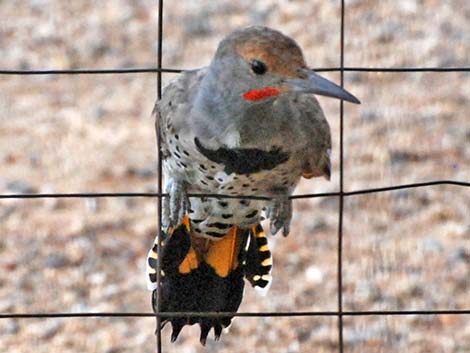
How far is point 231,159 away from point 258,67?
1.02ft

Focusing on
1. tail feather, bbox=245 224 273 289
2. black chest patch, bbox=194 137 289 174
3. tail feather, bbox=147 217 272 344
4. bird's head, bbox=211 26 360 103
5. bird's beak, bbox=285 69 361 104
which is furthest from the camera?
tail feather, bbox=245 224 273 289

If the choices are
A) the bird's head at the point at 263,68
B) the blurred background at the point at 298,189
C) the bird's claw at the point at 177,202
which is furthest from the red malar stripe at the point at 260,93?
the blurred background at the point at 298,189

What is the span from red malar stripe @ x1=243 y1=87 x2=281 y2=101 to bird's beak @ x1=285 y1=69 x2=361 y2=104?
0.07m

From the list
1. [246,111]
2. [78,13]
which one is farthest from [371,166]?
[246,111]

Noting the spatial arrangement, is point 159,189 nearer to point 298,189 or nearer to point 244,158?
point 244,158

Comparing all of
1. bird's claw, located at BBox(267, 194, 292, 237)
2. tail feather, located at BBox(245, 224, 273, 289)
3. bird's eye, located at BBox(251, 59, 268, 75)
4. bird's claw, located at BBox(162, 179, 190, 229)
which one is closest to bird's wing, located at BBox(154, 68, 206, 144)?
bird's claw, located at BBox(162, 179, 190, 229)

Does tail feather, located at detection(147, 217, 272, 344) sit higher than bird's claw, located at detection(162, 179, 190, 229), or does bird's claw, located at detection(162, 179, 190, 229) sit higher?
bird's claw, located at detection(162, 179, 190, 229)

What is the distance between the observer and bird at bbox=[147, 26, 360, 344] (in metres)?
3.33

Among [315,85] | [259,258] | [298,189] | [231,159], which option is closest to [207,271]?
[259,258]

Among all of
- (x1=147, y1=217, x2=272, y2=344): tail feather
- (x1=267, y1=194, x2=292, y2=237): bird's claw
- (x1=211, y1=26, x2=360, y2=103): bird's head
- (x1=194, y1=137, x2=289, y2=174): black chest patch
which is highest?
(x1=211, y1=26, x2=360, y2=103): bird's head

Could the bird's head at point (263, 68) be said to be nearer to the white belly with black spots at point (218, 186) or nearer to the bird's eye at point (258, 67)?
the bird's eye at point (258, 67)

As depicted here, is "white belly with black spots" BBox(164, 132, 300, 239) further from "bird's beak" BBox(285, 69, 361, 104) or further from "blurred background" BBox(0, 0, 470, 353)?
"blurred background" BBox(0, 0, 470, 353)

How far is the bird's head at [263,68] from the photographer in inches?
127

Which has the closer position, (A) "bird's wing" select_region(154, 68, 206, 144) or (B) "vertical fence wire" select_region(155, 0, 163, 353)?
(B) "vertical fence wire" select_region(155, 0, 163, 353)
